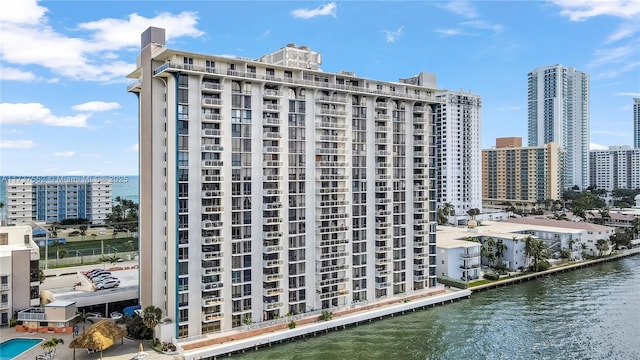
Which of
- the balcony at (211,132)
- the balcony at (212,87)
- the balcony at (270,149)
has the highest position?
the balcony at (212,87)

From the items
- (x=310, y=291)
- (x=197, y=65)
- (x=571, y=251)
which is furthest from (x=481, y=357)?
(x=571, y=251)

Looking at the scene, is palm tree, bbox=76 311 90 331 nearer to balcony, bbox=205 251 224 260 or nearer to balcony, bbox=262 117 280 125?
balcony, bbox=205 251 224 260

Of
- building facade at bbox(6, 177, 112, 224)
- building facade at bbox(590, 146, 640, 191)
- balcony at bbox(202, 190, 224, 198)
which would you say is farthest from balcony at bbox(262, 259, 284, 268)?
building facade at bbox(590, 146, 640, 191)

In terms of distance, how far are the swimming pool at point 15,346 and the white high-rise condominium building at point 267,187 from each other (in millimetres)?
9029

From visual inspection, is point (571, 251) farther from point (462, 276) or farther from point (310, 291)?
point (310, 291)

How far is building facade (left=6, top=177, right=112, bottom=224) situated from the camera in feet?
408

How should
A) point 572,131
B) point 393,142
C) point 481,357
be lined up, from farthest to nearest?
1. point 572,131
2. point 393,142
3. point 481,357

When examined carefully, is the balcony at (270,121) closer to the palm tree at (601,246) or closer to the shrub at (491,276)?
the shrub at (491,276)

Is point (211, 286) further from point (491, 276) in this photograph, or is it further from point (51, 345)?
point (491, 276)

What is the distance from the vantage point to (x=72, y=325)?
41.9 meters

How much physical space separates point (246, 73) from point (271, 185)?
10.3 m

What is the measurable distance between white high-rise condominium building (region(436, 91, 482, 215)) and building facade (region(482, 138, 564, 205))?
120 feet

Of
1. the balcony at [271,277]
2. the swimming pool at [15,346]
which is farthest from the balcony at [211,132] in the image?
the swimming pool at [15,346]

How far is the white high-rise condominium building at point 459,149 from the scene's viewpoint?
119688 millimetres
